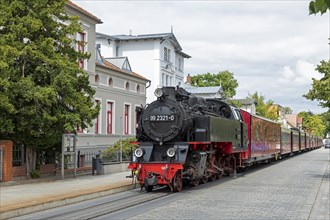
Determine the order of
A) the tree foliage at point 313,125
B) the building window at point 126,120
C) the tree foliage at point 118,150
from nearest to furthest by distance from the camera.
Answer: the tree foliage at point 118,150 → the building window at point 126,120 → the tree foliage at point 313,125

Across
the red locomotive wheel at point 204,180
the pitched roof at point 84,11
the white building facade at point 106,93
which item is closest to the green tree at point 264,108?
the white building facade at point 106,93

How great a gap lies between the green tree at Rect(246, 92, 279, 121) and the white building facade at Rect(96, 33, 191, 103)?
129 ft

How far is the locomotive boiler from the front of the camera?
45.9 ft

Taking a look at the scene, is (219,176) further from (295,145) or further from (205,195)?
(295,145)

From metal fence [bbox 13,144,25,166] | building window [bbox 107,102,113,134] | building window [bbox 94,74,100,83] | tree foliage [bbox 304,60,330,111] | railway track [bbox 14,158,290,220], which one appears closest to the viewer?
railway track [bbox 14,158,290,220]

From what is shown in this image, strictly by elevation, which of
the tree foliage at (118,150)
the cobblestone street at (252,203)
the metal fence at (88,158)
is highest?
the tree foliage at (118,150)

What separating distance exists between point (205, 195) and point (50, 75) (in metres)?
6.60

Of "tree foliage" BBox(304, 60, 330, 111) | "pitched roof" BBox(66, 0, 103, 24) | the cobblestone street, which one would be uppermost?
"pitched roof" BBox(66, 0, 103, 24)

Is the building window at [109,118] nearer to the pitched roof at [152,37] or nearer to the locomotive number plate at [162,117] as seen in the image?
the locomotive number plate at [162,117]

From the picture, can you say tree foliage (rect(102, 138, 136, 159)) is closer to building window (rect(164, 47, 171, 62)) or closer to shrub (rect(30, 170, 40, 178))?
shrub (rect(30, 170, 40, 178))

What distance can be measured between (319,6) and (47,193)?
37.7 feet

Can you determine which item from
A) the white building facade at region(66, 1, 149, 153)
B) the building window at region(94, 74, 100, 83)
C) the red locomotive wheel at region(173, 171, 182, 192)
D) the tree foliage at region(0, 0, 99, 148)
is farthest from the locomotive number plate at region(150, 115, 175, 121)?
the building window at region(94, 74, 100, 83)

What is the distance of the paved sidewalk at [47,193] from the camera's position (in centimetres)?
1023

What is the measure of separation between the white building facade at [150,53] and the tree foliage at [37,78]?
31.2 m
